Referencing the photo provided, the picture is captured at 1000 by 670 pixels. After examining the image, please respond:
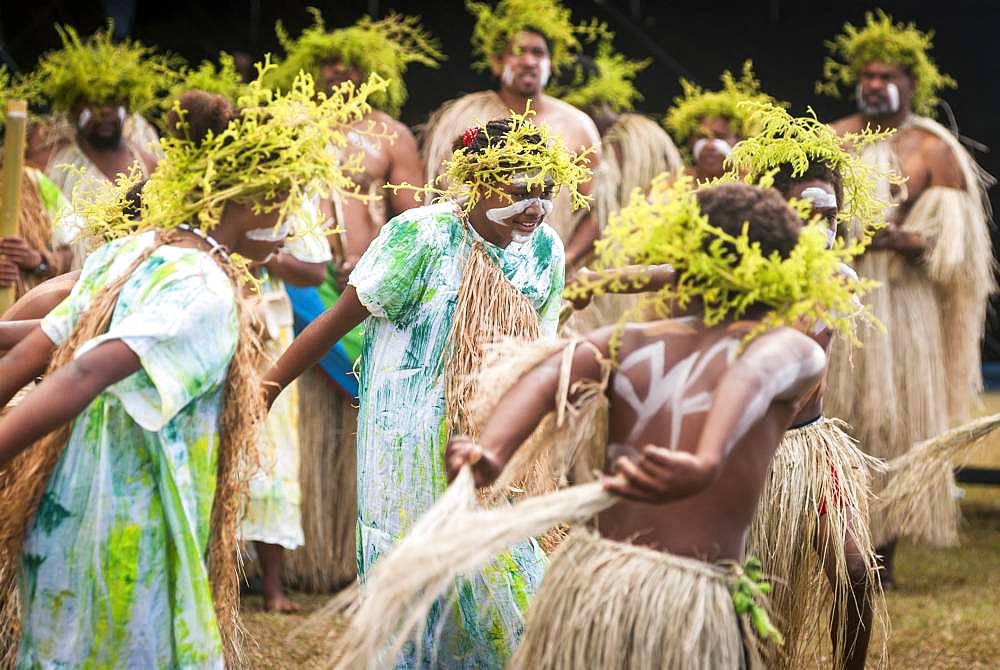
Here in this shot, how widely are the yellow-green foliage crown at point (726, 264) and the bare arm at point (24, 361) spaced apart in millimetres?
980

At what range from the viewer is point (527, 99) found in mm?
5766

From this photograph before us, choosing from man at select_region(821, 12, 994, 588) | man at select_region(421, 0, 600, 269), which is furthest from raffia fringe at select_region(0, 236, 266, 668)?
man at select_region(821, 12, 994, 588)

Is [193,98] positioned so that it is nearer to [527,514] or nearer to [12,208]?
[527,514]

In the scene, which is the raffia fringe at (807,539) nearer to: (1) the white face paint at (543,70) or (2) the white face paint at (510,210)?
(2) the white face paint at (510,210)

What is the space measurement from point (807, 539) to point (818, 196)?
2.53 feet

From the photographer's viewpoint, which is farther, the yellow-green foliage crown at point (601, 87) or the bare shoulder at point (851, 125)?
the yellow-green foliage crown at point (601, 87)

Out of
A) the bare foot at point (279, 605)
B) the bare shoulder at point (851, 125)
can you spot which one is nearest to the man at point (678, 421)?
the bare foot at point (279, 605)

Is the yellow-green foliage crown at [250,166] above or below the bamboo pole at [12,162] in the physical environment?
below

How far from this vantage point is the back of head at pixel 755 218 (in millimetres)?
2449

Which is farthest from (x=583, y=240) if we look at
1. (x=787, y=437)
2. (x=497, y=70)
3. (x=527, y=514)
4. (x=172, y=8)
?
(x=527, y=514)

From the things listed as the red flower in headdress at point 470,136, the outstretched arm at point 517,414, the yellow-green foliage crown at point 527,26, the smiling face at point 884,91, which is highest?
the yellow-green foliage crown at point 527,26

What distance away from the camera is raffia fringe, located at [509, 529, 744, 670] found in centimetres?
237

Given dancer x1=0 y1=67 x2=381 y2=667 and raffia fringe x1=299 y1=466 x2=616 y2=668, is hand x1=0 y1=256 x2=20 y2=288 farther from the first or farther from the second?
raffia fringe x1=299 y1=466 x2=616 y2=668

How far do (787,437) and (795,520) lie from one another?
0.20 metres
